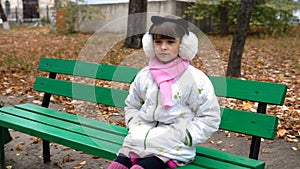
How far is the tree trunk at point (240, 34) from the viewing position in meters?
6.66

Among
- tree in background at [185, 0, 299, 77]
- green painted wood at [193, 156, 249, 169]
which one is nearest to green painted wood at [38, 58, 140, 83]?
green painted wood at [193, 156, 249, 169]

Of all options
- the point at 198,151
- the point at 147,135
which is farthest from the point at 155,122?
the point at 198,151

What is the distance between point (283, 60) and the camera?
9.70m

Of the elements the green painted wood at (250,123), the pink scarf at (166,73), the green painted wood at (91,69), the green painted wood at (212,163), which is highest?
the pink scarf at (166,73)

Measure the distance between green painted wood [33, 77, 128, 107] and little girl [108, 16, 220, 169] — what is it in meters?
0.81

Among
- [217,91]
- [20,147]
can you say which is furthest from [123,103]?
[20,147]

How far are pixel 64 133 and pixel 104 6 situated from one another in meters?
15.8

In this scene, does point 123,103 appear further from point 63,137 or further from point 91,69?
point 63,137

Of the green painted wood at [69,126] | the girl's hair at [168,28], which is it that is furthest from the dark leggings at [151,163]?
the girl's hair at [168,28]

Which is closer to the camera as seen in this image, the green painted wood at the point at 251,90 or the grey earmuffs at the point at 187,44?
the grey earmuffs at the point at 187,44

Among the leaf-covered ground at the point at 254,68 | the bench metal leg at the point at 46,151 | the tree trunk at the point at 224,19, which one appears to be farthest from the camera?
the tree trunk at the point at 224,19

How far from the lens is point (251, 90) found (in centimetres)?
276

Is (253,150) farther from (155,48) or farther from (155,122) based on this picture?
(155,48)

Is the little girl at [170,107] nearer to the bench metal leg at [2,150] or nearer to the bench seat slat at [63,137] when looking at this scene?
the bench seat slat at [63,137]
